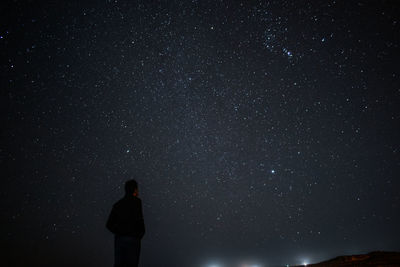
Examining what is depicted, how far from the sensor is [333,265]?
6.73 meters

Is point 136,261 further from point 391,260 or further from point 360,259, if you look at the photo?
point 360,259

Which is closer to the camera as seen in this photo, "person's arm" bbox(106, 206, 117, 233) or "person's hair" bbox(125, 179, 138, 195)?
"person's arm" bbox(106, 206, 117, 233)

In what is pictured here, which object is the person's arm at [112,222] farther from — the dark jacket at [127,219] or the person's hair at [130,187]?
the person's hair at [130,187]

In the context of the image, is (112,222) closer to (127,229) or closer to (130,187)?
(127,229)

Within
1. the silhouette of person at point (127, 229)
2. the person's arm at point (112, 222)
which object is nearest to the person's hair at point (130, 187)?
the silhouette of person at point (127, 229)

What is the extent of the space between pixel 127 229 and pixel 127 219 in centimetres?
10

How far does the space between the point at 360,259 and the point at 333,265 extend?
73 centimetres

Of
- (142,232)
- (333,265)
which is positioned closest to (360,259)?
(333,265)

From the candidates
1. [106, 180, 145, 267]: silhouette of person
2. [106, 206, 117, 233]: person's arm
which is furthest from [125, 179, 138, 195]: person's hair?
[106, 206, 117, 233]: person's arm

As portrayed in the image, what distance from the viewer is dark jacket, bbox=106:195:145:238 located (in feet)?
8.03

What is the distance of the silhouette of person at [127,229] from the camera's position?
2352 mm

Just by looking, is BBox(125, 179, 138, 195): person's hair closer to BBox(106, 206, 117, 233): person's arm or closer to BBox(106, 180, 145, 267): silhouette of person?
BBox(106, 180, 145, 267): silhouette of person

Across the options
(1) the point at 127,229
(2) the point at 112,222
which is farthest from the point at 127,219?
(2) the point at 112,222

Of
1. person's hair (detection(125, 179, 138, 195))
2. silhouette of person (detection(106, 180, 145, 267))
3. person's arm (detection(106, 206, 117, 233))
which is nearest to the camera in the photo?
silhouette of person (detection(106, 180, 145, 267))
